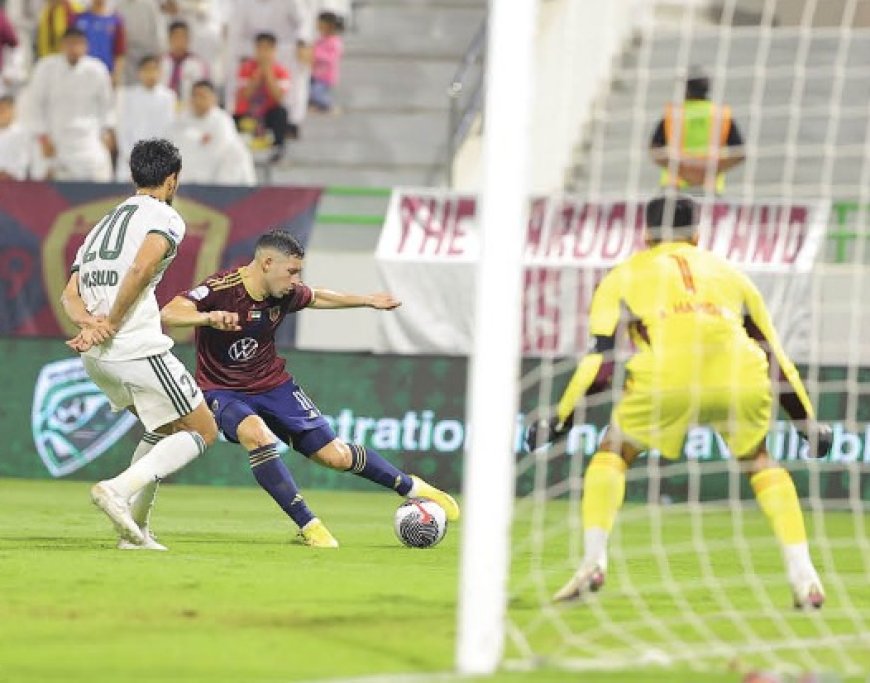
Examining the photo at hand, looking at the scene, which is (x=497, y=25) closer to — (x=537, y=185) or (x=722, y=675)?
(x=722, y=675)

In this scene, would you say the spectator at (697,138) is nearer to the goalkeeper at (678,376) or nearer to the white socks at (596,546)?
the goalkeeper at (678,376)

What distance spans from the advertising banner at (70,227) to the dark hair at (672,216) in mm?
9311

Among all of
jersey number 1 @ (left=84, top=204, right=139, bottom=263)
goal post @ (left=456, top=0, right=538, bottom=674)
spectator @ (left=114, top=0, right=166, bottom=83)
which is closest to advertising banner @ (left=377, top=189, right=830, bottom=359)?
spectator @ (left=114, top=0, right=166, bottom=83)

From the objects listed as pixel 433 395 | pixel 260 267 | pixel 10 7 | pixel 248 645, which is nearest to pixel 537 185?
pixel 433 395

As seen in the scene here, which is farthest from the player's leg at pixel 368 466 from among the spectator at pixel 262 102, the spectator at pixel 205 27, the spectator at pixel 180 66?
the spectator at pixel 205 27

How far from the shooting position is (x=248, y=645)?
698 cm

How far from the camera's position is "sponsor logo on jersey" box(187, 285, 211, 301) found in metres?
10.9

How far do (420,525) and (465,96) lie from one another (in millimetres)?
10163

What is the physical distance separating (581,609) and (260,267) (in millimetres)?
3487

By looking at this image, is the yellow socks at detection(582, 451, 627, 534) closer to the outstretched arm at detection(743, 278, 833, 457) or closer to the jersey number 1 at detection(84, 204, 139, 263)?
the outstretched arm at detection(743, 278, 833, 457)

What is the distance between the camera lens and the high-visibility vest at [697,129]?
1316cm

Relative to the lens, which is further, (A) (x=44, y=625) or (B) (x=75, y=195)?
(B) (x=75, y=195)

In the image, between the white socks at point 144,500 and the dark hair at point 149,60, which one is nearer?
the white socks at point 144,500

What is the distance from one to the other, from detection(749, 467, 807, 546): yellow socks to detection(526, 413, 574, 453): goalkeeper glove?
0.81 metres
